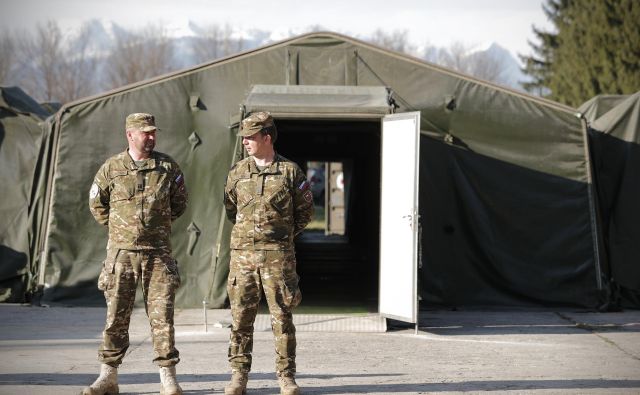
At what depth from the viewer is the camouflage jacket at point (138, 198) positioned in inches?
249

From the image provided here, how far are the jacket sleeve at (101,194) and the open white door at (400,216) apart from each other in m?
3.69

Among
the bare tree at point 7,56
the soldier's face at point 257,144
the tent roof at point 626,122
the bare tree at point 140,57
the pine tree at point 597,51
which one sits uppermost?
the bare tree at point 140,57

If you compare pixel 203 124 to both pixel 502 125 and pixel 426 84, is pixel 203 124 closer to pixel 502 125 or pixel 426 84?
pixel 426 84

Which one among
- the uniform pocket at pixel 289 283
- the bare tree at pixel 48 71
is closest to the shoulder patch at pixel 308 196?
the uniform pocket at pixel 289 283

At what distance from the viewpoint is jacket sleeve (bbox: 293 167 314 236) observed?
6500 millimetres

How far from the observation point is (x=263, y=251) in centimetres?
634

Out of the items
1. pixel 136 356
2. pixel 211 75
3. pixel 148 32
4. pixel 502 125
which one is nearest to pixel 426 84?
pixel 502 125

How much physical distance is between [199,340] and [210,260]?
2230mm

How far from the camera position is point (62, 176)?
444 inches

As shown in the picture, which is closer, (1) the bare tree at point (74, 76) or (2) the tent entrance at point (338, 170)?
(2) the tent entrance at point (338, 170)

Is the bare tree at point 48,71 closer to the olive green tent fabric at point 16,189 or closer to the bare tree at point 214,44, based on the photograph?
the bare tree at point 214,44

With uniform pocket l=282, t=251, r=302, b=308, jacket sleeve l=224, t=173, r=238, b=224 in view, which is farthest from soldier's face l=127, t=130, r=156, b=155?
uniform pocket l=282, t=251, r=302, b=308

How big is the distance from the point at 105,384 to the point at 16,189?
243 inches

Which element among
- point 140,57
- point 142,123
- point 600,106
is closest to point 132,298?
point 142,123
